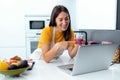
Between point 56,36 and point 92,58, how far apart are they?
672 mm

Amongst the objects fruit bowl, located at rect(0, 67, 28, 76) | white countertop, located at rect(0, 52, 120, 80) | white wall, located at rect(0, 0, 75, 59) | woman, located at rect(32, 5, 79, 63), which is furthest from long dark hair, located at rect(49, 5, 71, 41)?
white wall, located at rect(0, 0, 75, 59)

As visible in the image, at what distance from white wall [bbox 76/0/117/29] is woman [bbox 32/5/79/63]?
1.00 meters

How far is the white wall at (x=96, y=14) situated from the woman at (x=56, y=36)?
1001 mm

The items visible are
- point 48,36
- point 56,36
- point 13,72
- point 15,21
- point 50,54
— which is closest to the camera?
point 13,72

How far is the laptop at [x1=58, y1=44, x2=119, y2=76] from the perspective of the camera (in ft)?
3.34

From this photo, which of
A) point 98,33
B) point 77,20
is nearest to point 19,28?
point 77,20

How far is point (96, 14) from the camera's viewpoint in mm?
2941

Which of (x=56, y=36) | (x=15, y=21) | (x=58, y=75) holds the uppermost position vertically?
(x=15, y=21)

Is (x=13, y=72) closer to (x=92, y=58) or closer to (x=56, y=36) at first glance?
(x=92, y=58)

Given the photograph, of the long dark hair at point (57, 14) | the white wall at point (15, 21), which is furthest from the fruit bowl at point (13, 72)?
the white wall at point (15, 21)

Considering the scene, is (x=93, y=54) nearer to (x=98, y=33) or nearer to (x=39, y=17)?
(x=98, y=33)

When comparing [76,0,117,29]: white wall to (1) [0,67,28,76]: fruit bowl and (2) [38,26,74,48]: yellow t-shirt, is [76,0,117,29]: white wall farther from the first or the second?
(1) [0,67,28,76]: fruit bowl

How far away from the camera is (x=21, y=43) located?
11.9 feet

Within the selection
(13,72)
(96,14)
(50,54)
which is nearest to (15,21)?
(96,14)
